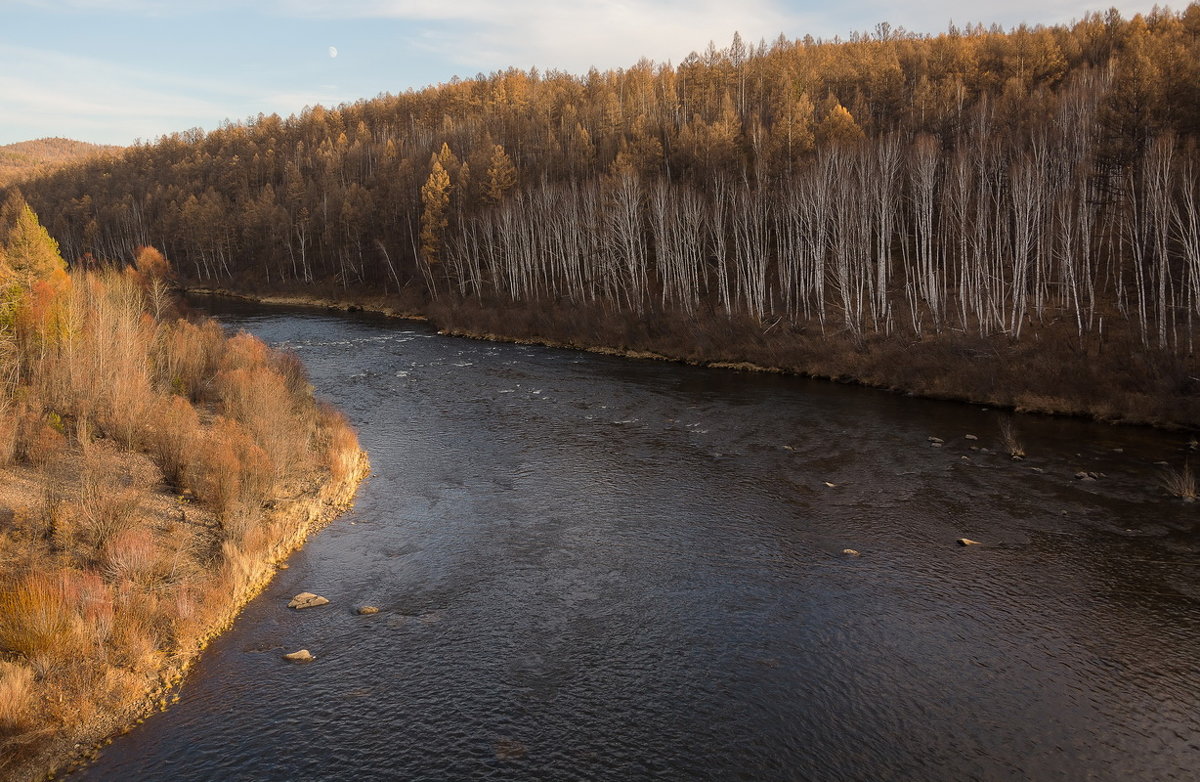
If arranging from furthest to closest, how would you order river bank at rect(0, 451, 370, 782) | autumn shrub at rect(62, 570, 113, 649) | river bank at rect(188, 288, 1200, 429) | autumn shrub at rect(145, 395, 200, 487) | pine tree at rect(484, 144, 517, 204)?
pine tree at rect(484, 144, 517, 204) → river bank at rect(188, 288, 1200, 429) → autumn shrub at rect(145, 395, 200, 487) → autumn shrub at rect(62, 570, 113, 649) → river bank at rect(0, 451, 370, 782)

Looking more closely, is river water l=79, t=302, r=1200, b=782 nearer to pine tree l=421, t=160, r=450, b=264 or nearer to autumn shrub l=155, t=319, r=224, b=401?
Result: autumn shrub l=155, t=319, r=224, b=401

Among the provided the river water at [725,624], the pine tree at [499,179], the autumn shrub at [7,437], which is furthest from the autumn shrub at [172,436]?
the pine tree at [499,179]

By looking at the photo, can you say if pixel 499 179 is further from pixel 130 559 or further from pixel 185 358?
pixel 130 559

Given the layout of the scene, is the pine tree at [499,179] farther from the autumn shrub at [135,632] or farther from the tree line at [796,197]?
the autumn shrub at [135,632]

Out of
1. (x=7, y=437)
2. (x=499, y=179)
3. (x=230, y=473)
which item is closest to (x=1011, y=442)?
(x=230, y=473)

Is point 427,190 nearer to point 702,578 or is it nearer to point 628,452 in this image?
point 628,452

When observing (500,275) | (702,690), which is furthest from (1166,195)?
(500,275)

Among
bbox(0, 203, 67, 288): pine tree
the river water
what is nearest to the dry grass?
the river water
